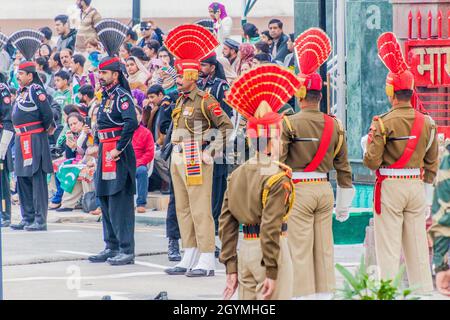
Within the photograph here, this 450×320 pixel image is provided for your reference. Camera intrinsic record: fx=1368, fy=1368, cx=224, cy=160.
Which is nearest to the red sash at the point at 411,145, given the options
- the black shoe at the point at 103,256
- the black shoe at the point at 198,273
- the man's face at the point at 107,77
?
the black shoe at the point at 198,273

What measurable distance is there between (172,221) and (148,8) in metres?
15.9

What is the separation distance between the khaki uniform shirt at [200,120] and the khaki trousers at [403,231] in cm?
208

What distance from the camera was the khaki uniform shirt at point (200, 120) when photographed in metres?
12.9

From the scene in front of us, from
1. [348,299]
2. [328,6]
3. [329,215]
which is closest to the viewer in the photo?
[348,299]

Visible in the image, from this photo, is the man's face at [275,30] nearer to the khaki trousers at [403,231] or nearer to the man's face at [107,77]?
the man's face at [107,77]

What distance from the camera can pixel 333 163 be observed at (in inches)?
447

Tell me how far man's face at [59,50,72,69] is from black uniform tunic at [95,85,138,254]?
28.4ft

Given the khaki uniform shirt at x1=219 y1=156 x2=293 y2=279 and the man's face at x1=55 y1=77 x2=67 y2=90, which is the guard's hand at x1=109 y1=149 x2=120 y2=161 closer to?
the khaki uniform shirt at x1=219 y1=156 x2=293 y2=279

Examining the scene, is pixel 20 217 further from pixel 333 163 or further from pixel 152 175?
pixel 333 163

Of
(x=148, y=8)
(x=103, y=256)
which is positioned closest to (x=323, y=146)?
(x=103, y=256)

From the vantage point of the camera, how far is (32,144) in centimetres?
1650


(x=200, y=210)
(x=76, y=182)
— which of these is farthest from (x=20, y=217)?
(x=200, y=210)

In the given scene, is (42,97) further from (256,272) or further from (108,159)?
(256,272)
